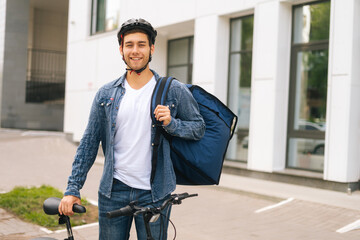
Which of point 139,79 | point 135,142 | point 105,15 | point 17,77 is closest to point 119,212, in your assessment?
point 135,142

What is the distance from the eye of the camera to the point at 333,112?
328 inches

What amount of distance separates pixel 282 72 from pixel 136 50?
751 cm

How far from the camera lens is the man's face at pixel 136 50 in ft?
8.18

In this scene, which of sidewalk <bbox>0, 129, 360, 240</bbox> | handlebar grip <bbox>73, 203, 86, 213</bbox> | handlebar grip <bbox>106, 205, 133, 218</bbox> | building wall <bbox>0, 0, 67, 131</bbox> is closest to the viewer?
handlebar grip <bbox>106, 205, 133, 218</bbox>

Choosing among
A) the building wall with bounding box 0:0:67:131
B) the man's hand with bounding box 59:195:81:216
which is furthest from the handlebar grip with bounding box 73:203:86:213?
the building wall with bounding box 0:0:67:131

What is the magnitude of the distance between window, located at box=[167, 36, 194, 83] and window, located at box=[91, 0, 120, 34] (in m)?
2.31

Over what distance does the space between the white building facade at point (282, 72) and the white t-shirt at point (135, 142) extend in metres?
6.54

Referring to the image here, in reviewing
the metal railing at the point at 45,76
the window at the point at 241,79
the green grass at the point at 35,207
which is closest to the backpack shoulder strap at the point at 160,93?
the green grass at the point at 35,207

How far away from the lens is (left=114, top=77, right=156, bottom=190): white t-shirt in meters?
2.48

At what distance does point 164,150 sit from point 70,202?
0.58 m

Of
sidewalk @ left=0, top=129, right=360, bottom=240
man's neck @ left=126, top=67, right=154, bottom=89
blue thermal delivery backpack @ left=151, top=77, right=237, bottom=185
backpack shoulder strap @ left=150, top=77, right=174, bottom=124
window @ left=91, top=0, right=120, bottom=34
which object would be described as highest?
window @ left=91, top=0, right=120, bottom=34

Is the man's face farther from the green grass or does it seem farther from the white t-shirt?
the green grass

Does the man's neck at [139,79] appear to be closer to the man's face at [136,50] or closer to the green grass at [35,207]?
the man's face at [136,50]

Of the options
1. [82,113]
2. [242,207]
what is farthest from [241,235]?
[82,113]
